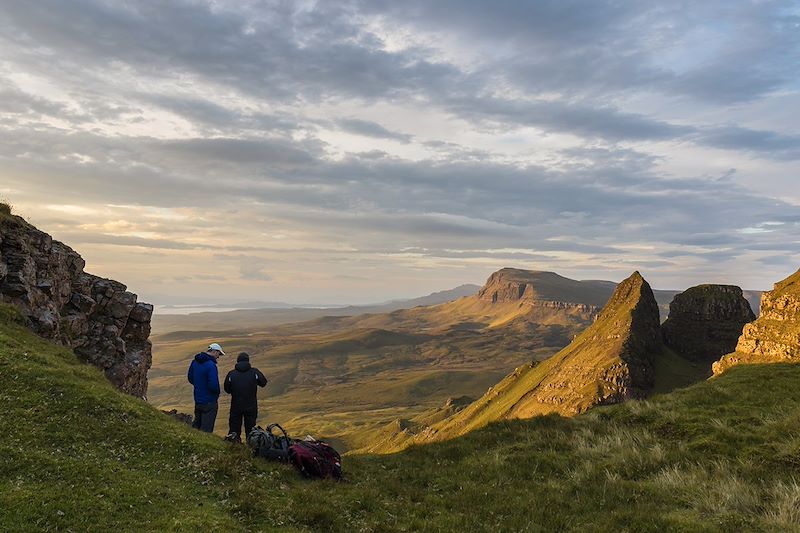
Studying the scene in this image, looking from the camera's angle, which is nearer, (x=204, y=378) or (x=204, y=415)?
(x=204, y=378)

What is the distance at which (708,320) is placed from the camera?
131 metres

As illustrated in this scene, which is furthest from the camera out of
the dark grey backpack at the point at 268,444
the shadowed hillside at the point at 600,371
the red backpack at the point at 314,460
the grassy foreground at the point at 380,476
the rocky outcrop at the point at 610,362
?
the shadowed hillside at the point at 600,371

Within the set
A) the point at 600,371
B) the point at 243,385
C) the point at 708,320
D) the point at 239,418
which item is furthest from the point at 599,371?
the point at 243,385

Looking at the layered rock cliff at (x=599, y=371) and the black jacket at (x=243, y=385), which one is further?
the layered rock cliff at (x=599, y=371)

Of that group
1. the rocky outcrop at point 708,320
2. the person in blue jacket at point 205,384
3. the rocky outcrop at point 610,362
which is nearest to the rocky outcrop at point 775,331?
the rocky outcrop at point 610,362

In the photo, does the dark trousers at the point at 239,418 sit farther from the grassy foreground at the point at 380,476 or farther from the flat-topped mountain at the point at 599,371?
the flat-topped mountain at the point at 599,371

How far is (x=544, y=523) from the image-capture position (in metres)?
13.5

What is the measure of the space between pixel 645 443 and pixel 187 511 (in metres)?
19.3

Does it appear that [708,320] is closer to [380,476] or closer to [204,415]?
[380,476]

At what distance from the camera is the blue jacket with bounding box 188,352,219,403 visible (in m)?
22.3

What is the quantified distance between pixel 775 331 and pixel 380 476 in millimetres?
69674

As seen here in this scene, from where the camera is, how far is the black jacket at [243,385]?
69.9 feet

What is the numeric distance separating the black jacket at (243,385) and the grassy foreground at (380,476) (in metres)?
2.64

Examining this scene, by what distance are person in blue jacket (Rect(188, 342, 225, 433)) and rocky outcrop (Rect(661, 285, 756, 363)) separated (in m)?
140
